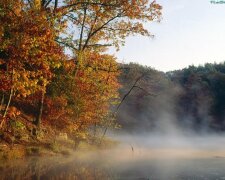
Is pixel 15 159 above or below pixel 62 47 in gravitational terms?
below

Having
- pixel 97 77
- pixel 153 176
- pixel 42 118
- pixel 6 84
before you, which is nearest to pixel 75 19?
pixel 97 77

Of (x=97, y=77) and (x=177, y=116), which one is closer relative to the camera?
(x=97, y=77)

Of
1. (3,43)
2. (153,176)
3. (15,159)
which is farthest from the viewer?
(15,159)

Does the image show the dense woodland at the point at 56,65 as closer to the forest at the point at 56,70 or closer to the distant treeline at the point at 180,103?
the forest at the point at 56,70

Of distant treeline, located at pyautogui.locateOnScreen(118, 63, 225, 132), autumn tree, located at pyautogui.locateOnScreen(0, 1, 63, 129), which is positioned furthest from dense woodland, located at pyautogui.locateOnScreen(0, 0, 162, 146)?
distant treeline, located at pyautogui.locateOnScreen(118, 63, 225, 132)

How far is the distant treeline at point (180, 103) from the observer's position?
238 feet

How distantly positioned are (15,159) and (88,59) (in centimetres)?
1160

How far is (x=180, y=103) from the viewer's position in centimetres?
7719

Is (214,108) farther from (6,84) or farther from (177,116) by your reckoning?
(6,84)

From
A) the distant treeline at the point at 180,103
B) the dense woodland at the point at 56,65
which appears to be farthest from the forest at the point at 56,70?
the distant treeline at the point at 180,103

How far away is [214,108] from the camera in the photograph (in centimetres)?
7450

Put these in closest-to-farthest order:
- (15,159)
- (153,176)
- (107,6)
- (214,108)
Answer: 1. (153,176)
2. (15,159)
3. (107,6)
4. (214,108)

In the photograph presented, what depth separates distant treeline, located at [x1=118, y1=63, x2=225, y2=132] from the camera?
238 ft

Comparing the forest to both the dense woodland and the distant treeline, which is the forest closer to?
the dense woodland
